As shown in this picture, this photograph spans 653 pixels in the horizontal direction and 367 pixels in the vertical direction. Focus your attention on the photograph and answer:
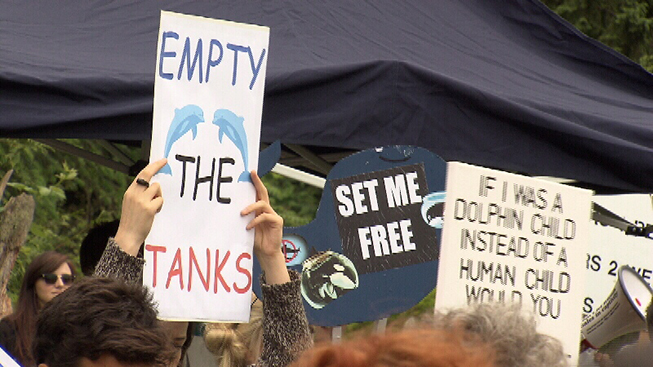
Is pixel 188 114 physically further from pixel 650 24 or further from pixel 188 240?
pixel 650 24

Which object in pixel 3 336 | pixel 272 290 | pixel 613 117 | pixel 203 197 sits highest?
pixel 613 117

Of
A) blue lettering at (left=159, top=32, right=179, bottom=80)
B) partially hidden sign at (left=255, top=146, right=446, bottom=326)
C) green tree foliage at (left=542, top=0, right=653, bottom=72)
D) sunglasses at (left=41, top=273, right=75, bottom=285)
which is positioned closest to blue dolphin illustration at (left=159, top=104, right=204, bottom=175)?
blue lettering at (left=159, top=32, right=179, bottom=80)

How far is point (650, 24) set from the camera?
910 centimetres

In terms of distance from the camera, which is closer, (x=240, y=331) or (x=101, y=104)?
(x=101, y=104)

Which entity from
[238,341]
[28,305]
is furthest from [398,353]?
[28,305]

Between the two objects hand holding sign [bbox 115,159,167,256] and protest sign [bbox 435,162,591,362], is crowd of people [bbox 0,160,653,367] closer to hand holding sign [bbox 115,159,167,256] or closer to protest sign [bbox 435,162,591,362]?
hand holding sign [bbox 115,159,167,256]

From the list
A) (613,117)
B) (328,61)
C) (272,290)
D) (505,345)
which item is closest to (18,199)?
(328,61)

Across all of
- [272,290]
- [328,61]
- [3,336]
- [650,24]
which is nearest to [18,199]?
[3,336]

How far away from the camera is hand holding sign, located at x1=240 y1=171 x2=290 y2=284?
8.55 ft

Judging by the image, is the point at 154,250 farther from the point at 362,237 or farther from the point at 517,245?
the point at 517,245

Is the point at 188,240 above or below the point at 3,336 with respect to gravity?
above

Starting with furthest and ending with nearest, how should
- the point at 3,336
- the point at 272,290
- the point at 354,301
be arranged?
1. the point at 3,336
2. the point at 354,301
3. the point at 272,290

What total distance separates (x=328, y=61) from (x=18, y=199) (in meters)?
1.65

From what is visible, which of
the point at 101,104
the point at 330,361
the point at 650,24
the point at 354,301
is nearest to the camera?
the point at 330,361
